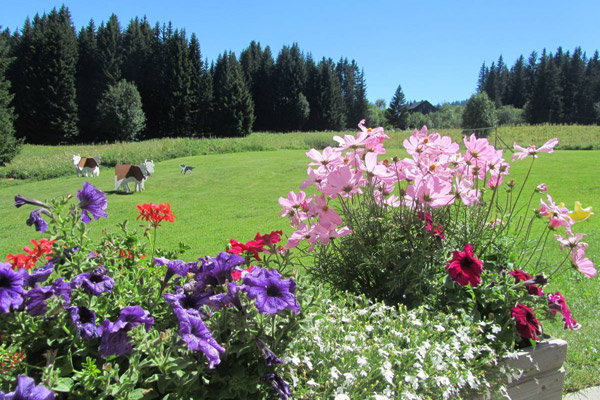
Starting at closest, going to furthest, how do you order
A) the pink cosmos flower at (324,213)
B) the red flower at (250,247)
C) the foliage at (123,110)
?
the red flower at (250,247), the pink cosmos flower at (324,213), the foliage at (123,110)

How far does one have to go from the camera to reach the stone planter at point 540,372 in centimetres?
183

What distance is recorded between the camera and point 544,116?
59.8 meters

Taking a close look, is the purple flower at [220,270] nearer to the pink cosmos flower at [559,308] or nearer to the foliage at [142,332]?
the foliage at [142,332]

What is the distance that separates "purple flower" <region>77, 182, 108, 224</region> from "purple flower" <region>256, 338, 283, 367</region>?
79cm

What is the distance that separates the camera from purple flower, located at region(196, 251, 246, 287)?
139 centimetres

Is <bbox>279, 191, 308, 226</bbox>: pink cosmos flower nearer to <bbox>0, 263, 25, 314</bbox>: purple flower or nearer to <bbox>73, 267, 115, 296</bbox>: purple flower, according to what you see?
<bbox>73, 267, 115, 296</bbox>: purple flower

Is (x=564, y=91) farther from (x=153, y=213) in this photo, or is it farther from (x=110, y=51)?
(x=153, y=213)

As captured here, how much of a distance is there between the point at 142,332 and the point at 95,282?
0.94ft

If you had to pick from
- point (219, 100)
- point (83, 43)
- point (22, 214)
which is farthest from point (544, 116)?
point (22, 214)

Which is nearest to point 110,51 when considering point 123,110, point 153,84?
point 153,84

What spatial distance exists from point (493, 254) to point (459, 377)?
0.84 meters

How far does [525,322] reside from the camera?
1738 millimetres

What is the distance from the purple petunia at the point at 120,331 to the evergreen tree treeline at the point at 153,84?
36512mm

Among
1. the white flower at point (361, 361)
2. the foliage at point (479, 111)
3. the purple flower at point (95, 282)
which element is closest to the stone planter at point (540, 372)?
the white flower at point (361, 361)
